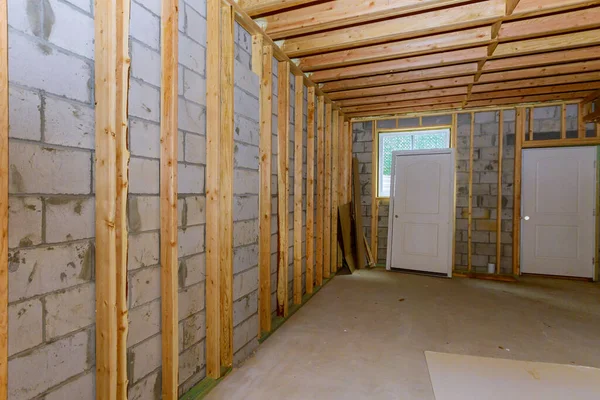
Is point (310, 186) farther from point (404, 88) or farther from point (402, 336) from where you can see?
point (402, 336)

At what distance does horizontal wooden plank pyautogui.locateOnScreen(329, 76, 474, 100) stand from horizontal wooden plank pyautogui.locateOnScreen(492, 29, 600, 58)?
0.73 metres

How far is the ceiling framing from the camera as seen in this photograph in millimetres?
2459

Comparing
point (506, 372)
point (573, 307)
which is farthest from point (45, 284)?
point (573, 307)

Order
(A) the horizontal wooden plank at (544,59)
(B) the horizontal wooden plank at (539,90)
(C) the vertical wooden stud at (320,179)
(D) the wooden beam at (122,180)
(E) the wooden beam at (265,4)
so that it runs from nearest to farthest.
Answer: (D) the wooden beam at (122,180) < (E) the wooden beam at (265,4) < (A) the horizontal wooden plank at (544,59) < (B) the horizontal wooden plank at (539,90) < (C) the vertical wooden stud at (320,179)

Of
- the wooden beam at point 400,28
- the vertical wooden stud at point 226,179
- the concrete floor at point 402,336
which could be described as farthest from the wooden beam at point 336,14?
the concrete floor at point 402,336

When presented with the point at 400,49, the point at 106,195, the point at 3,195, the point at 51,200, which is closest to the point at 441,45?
the point at 400,49

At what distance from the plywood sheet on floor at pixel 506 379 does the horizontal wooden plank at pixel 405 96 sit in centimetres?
327

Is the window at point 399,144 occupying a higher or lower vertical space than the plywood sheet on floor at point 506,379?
higher

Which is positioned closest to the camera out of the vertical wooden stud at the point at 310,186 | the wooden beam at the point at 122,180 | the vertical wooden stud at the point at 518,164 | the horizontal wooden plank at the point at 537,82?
the wooden beam at the point at 122,180

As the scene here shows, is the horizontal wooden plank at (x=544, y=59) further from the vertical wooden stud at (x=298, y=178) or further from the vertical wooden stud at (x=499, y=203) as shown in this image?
the vertical wooden stud at (x=298, y=178)

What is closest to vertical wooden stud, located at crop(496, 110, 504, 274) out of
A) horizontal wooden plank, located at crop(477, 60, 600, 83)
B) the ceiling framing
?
the ceiling framing

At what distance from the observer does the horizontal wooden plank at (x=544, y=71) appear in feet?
11.3

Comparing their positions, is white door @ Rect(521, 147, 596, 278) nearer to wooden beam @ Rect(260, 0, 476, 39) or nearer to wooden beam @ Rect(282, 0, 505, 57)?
wooden beam @ Rect(282, 0, 505, 57)

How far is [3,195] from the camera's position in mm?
1026
